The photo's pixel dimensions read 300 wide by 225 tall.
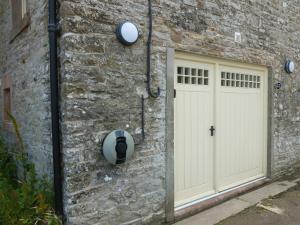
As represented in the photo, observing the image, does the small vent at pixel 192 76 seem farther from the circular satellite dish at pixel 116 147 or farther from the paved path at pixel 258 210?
the paved path at pixel 258 210

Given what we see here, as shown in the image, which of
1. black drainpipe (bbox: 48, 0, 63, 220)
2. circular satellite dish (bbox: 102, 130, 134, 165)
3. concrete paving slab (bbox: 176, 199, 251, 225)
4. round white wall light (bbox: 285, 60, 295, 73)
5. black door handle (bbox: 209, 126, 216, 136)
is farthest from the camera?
round white wall light (bbox: 285, 60, 295, 73)

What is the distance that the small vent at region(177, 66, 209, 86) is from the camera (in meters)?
4.43

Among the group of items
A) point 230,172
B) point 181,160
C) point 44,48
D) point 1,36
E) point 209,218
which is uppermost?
point 1,36

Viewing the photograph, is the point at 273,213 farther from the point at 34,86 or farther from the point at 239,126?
the point at 34,86

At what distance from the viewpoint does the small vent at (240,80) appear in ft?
16.9

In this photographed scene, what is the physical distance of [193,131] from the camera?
4660 mm

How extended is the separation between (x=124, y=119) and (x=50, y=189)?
3.81 ft

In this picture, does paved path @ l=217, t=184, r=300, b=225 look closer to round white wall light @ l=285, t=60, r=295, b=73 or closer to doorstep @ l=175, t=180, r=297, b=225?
doorstep @ l=175, t=180, r=297, b=225

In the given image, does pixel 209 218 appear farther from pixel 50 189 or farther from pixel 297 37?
pixel 297 37

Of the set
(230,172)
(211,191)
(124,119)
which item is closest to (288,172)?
(230,172)

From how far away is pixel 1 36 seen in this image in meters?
5.95

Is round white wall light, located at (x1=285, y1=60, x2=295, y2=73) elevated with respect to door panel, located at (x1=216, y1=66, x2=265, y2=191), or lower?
elevated

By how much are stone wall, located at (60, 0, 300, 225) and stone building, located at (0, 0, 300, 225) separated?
0.04ft

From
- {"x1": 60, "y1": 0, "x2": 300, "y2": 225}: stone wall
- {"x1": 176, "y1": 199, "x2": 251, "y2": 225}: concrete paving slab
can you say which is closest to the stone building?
{"x1": 60, "y1": 0, "x2": 300, "y2": 225}: stone wall
